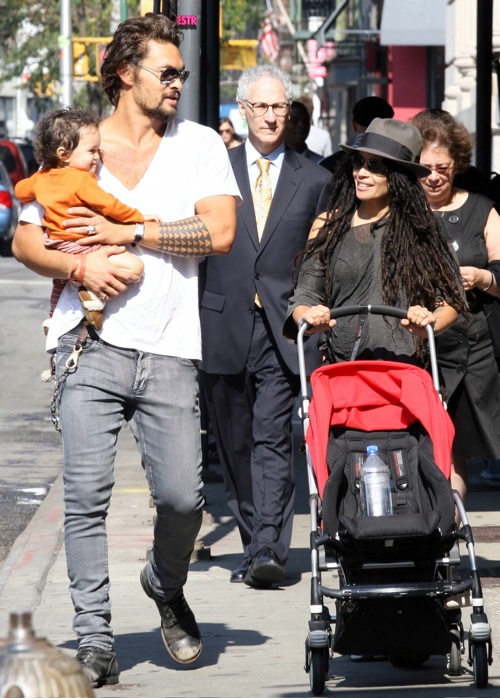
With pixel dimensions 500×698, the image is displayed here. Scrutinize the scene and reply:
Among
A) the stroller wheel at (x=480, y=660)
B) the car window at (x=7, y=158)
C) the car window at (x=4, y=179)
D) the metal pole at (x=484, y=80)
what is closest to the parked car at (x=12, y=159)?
the car window at (x=7, y=158)

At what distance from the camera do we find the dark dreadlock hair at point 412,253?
5.76m

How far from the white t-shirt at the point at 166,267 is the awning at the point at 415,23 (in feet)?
57.3

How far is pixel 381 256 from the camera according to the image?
5812 mm

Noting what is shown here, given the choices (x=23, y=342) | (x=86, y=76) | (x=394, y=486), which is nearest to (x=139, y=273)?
(x=394, y=486)

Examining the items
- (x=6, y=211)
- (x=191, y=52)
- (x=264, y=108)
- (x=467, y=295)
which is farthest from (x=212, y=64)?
→ (x=6, y=211)

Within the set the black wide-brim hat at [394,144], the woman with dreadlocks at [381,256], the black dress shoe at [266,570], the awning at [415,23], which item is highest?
the awning at [415,23]

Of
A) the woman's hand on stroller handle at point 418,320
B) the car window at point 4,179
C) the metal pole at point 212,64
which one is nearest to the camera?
the woman's hand on stroller handle at point 418,320

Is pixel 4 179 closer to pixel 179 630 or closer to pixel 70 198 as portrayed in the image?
pixel 179 630

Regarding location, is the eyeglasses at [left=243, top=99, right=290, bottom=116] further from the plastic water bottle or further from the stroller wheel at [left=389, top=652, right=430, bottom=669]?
the stroller wheel at [left=389, top=652, right=430, bottom=669]

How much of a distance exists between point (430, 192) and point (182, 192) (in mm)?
1525

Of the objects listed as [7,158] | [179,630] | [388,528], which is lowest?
[179,630]

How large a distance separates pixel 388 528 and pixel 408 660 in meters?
0.75

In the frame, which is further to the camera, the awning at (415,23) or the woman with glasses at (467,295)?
the awning at (415,23)

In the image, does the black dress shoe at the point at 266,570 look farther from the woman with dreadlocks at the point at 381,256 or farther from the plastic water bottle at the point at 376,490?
the plastic water bottle at the point at 376,490
